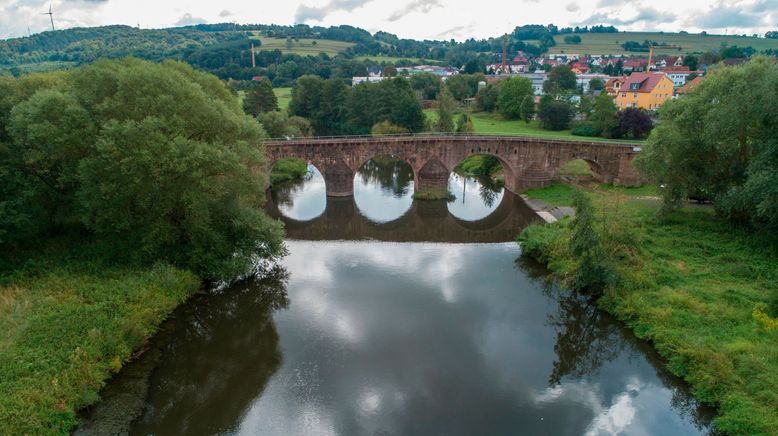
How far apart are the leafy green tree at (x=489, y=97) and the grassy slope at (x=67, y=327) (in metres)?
74.7

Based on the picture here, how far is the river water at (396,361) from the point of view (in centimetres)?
1856

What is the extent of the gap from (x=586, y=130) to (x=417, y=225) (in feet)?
130

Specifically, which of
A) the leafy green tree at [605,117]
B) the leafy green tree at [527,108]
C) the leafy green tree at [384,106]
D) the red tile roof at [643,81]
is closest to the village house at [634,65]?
the red tile roof at [643,81]

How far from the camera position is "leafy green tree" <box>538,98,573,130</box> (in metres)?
73.9

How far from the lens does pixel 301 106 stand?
85125 millimetres

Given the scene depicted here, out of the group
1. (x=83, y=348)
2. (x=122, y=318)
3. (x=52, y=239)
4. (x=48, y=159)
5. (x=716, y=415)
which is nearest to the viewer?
(x=716, y=415)

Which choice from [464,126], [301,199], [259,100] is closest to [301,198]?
[301,199]

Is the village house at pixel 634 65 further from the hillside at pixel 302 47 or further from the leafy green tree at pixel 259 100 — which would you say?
the leafy green tree at pixel 259 100

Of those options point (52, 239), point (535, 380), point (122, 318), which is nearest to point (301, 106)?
point (52, 239)

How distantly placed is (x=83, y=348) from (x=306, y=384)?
9.33 metres

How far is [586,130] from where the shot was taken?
69188 mm

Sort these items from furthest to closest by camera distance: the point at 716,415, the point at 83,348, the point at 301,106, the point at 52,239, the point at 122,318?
the point at 301,106 → the point at 52,239 → the point at 122,318 → the point at 83,348 → the point at 716,415

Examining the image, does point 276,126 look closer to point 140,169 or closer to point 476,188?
point 476,188

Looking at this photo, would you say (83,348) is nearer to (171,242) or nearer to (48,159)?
(171,242)
